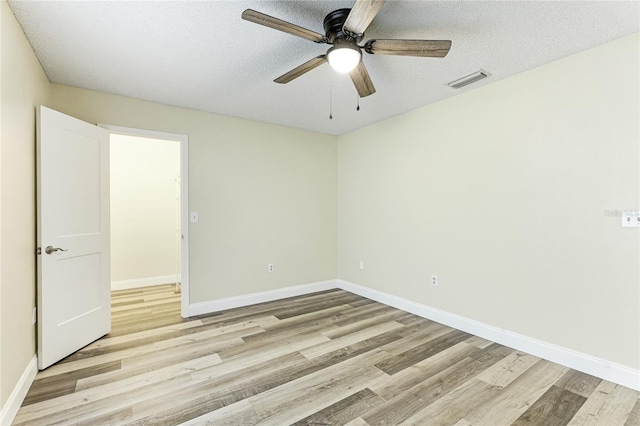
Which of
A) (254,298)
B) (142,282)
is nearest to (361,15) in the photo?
(254,298)

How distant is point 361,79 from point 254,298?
9.96 ft

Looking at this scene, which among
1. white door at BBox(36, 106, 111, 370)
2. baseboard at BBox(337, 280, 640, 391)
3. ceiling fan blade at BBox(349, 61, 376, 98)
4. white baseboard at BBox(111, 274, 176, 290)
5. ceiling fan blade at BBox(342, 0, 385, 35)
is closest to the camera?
ceiling fan blade at BBox(342, 0, 385, 35)

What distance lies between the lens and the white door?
7.60ft

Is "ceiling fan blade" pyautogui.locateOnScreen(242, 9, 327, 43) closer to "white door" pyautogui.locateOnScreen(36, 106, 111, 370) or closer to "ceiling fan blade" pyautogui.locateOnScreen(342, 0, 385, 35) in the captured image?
"ceiling fan blade" pyautogui.locateOnScreen(342, 0, 385, 35)

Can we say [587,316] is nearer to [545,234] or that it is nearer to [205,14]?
[545,234]

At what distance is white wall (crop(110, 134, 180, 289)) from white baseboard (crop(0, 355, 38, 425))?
2683 mm

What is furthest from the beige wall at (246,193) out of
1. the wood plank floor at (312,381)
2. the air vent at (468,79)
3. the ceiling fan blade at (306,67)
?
the air vent at (468,79)

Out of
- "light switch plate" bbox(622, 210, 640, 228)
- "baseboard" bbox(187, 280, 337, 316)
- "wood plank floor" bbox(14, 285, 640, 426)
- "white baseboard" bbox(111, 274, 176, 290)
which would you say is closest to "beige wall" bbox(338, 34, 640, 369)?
"light switch plate" bbox(622, 210, 640, 228)

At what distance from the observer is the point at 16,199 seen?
1.93 metres

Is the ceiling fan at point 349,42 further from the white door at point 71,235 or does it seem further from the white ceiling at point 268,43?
the white door at point 71,235

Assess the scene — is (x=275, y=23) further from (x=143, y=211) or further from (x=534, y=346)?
(x=143, y=211)

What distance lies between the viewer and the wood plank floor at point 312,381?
5.99ft

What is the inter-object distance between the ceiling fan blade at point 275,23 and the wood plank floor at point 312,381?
2252 mm

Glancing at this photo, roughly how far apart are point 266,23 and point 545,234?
2.68 m
